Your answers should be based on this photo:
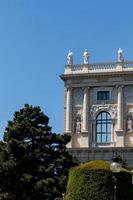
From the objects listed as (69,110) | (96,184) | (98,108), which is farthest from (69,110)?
(96,184)

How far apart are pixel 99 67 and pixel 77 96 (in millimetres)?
3712

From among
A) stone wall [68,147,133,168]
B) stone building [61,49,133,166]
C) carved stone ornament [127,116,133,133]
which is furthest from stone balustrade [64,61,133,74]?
stone wall [68,147,133,168]

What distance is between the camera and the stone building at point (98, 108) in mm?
60281

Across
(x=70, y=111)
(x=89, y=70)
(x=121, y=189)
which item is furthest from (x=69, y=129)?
(x=121, y=189)

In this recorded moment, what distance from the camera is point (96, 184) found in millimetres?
23531

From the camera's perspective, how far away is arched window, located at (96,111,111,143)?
61.0 metres

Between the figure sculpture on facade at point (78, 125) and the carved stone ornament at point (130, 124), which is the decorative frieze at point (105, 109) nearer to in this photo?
the carved stone ornament at point (130, 124)

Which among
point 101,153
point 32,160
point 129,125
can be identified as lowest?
point 32,160

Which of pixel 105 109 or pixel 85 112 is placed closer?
pixel 105 109

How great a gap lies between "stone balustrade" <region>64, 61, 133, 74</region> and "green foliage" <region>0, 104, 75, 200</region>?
2438 centimetres

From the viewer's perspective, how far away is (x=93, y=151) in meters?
59.9

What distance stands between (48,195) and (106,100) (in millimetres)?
27543

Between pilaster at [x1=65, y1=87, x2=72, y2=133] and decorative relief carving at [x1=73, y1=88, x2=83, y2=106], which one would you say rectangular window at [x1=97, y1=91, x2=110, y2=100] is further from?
pilaster at [x1=65, y1=87, x2=72, y2=133]

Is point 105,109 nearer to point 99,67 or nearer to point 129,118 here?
point 129,118
